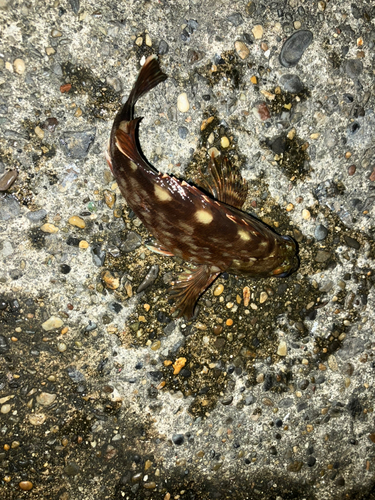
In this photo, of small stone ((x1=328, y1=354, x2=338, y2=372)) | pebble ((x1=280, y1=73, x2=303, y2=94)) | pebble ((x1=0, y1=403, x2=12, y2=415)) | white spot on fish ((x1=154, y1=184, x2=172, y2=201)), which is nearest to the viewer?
white spot on fish ((x1=154, y1=184, x2=172, y2=201))

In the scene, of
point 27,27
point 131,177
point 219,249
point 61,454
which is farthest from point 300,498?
point 27,27

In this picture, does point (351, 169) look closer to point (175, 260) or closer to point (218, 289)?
point (218, 289)

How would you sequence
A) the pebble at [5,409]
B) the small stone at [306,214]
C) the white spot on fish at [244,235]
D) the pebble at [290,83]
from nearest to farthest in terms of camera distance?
1. the white spot on fish at [244,235]
2. the pebble at [5,409]
3. the pebble at [290,83]
4. the small stone at [306,214]

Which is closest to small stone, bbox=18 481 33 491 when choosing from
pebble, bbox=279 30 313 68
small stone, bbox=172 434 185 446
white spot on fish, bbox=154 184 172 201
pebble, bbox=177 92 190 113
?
small stone, bbox=172 434 185 446

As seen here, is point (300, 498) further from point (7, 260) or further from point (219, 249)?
point (7, 260)

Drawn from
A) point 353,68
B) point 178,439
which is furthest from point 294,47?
point 178,439

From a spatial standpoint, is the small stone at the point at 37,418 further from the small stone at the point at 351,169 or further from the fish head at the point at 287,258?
the small stone at the point at 351,169

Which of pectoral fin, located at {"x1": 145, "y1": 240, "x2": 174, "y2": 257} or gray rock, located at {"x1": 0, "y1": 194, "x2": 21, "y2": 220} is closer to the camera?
gray rock, located at {"x1": 0, "y1": 194, "x2": 21, "y2": 220}

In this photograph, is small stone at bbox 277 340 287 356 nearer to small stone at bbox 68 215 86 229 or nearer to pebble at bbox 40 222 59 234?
small stone at bbox 68 215 86 229

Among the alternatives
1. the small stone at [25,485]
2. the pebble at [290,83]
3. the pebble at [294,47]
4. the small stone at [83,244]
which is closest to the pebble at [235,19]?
the pebble at [294,47]
